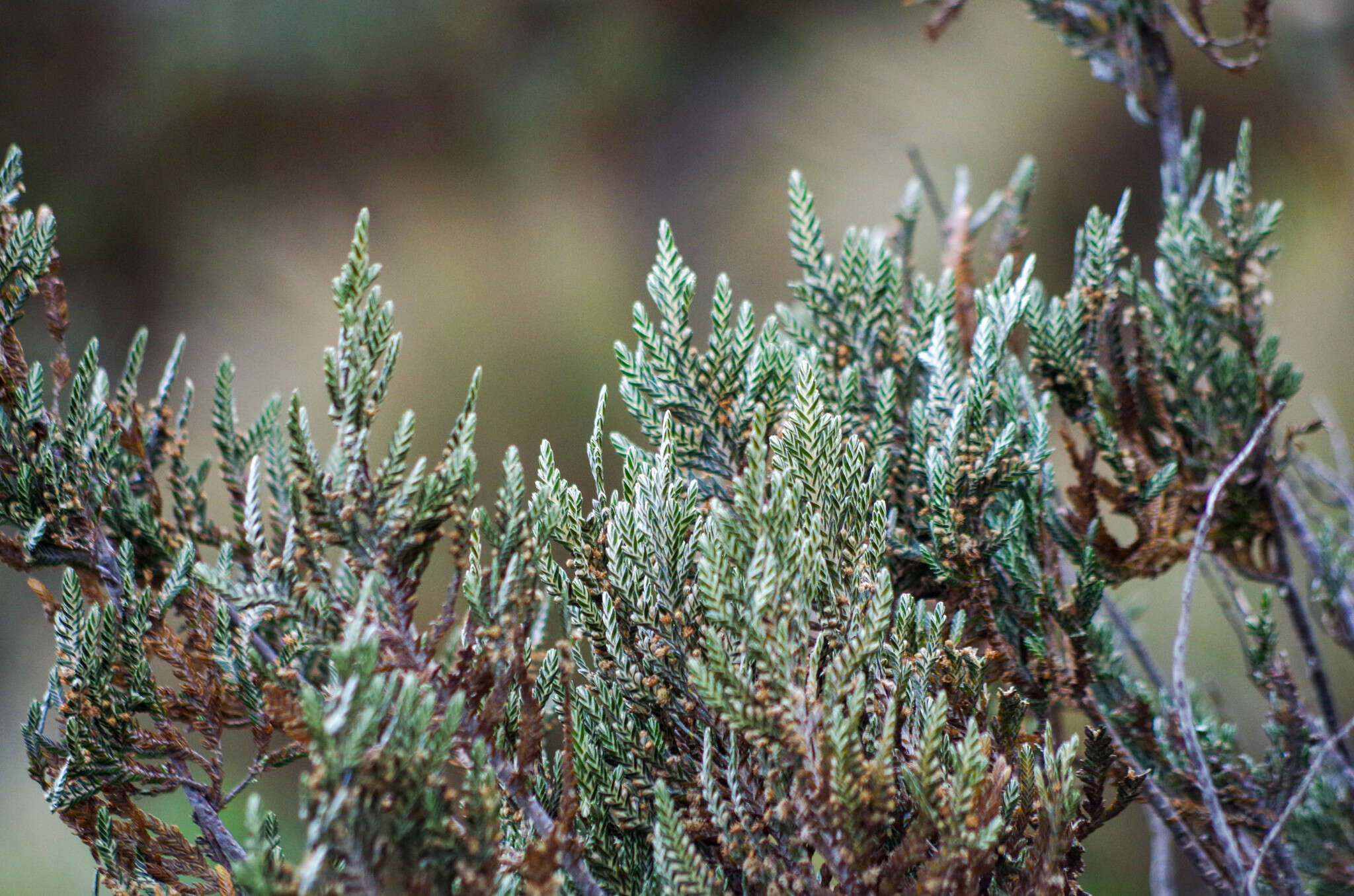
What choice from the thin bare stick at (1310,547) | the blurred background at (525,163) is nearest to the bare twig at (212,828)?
Result: the thin bare stick at (1310,547)

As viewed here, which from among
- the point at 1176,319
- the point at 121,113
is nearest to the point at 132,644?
the point at 1176,319

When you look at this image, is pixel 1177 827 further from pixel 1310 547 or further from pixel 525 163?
pixel 525 163

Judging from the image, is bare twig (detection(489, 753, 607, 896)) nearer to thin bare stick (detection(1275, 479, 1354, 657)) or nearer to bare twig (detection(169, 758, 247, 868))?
bare twig (detection(169, 758, 247, 868))

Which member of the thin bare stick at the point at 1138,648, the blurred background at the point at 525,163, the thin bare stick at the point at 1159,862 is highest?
the blurred background at the point at 525,163

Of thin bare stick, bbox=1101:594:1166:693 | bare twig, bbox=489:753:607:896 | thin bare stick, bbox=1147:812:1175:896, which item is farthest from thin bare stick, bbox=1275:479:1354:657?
bare twig, bbox=489:753:607:896

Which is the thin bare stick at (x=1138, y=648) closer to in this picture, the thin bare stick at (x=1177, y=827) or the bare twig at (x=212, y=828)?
the thin bare stick at (x=1177, y=827)

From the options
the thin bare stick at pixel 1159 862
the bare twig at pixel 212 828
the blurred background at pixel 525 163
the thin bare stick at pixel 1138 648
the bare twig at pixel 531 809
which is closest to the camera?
the bare twig at pixel 531 809

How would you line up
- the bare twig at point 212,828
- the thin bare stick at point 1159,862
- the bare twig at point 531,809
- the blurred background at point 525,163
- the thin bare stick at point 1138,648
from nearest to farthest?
the bare twig at point 531,809, the bare twig at point 212,828, the thin bare stick at point 1159,862, the thin bare stick at point 1138,648, the blurred background at point 525,163

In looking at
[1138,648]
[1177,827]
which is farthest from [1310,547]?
[1177,827]
